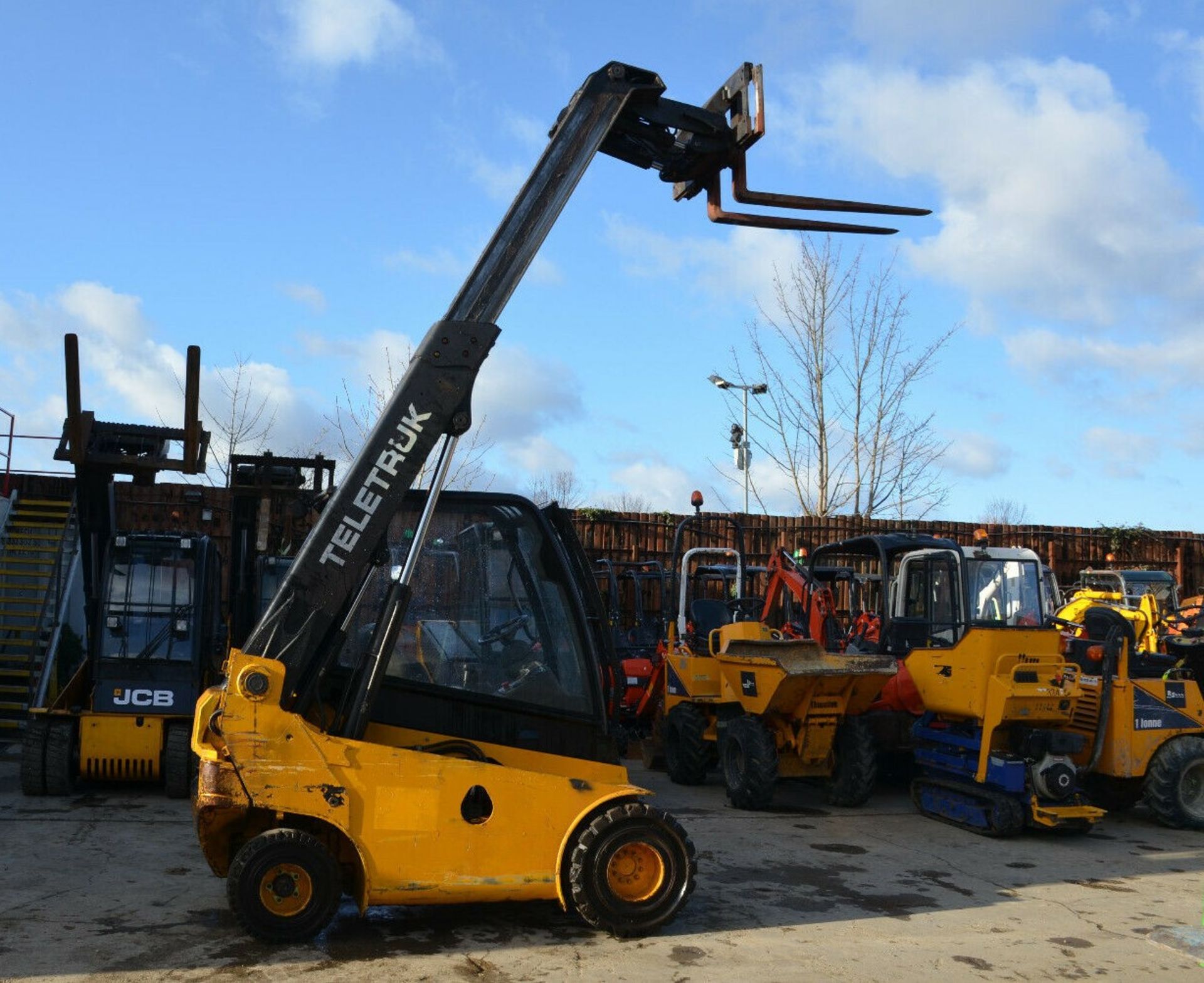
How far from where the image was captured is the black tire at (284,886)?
210 inches

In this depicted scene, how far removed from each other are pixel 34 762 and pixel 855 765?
7.26m

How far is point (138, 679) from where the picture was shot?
34.1ft

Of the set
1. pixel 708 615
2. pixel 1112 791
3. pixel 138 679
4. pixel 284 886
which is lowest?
pixel 1112 791

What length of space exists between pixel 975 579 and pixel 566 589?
6283 mm

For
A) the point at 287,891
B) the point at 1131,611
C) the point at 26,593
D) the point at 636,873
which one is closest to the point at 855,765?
the point at 636,873

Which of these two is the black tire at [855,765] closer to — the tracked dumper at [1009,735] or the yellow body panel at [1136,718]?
the tracked dumper at [1009,735]

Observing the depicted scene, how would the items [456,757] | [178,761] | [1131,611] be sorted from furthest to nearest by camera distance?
1. [1131,611]
2. [178,761]
3. [456,757]

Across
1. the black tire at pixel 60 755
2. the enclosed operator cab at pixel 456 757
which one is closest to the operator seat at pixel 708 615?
the black tire at pixel 60 755

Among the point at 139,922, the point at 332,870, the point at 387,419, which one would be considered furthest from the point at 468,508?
the point at 139,922

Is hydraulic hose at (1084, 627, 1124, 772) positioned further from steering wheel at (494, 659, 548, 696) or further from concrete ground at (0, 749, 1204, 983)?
steering wheel at (494, 659, 548, 696)

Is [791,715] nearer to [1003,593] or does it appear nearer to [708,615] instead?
[1003,593]

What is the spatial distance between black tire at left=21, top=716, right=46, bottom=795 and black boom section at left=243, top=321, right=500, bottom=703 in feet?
18.9

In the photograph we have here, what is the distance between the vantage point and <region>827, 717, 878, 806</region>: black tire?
405 inches

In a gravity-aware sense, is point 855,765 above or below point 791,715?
below
